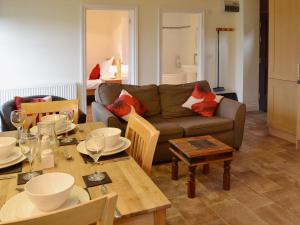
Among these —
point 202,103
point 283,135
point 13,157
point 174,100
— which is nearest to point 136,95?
point 174,100

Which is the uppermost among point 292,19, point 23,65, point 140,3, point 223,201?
point 140,3

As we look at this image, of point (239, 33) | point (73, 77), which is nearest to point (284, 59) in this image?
point (239, 33)

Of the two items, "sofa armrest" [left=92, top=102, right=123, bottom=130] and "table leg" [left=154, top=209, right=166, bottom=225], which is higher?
"sofa armrest" [left=92, top=102, right=123, bottom=130]

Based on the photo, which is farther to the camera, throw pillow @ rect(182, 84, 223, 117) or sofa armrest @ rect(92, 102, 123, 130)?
throw pillow @ rect(182, 84, 223, 117)

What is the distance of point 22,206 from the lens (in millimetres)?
1237

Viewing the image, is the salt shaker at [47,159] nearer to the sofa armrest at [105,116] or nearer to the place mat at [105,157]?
the place mat at [105,157]

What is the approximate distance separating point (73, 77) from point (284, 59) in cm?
337

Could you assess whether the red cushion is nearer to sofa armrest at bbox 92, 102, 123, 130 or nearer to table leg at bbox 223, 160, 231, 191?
sofa armrest at bbox 92, 102, 123, 130

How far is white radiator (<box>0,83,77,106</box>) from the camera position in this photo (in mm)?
5094

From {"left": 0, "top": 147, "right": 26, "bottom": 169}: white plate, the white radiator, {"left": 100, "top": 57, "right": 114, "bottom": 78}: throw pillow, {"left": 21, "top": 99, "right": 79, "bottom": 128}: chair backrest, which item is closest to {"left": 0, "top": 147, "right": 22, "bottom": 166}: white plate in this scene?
{"left": 0, "top": 147, "right": 26, "bottom": 169}: white plate

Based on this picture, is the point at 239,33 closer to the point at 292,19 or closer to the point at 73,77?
the point at 292,19

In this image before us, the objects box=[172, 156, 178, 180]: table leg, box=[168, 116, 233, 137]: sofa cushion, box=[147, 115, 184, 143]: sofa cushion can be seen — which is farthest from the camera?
box=[168, 116, 233, 137]: sofa cushion

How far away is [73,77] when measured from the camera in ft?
18.5

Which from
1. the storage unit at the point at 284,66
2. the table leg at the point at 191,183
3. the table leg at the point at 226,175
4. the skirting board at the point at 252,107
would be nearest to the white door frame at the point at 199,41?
the skirting board at the point at 252,107
